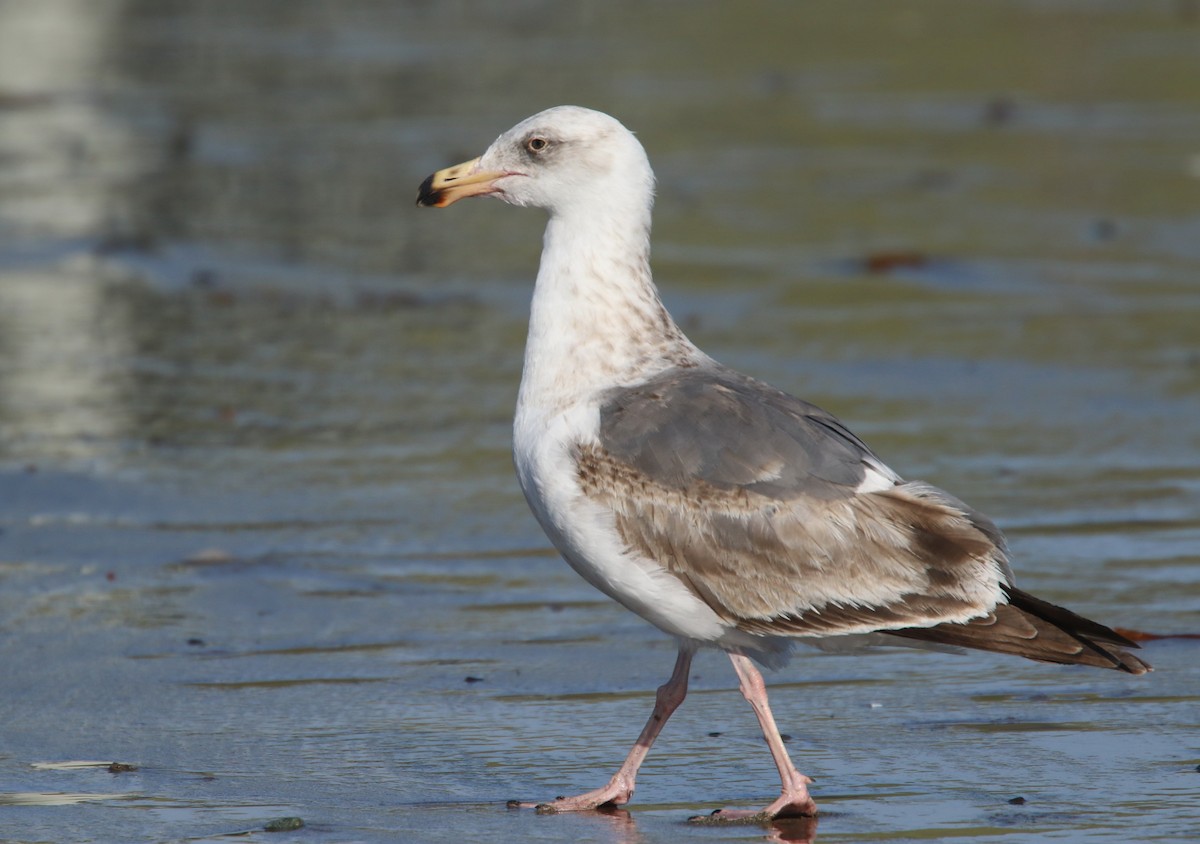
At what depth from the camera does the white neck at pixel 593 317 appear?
5252 millimetres

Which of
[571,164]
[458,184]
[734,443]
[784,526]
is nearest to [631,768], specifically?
[784,526]

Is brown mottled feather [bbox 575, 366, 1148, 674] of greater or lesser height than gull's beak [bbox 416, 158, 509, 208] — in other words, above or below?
below

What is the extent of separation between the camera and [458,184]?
577 cm

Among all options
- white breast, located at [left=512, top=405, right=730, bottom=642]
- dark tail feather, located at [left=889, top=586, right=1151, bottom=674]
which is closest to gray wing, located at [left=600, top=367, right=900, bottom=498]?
white breast, located at [left=512, top=405, right=730, bottom=642]

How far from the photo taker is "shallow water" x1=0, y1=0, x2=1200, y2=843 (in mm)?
4895

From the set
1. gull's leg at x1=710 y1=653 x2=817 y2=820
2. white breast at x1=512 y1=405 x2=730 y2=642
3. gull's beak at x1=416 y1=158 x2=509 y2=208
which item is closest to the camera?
gull's leg at x1=710 y1=653 x2=817 y2=820

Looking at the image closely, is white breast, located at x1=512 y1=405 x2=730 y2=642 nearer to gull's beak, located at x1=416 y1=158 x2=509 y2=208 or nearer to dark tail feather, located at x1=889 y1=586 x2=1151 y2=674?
dark tail feather, located at x1=889 y1=586 x2=1151 y2=674

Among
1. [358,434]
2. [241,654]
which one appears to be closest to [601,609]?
[241,654]

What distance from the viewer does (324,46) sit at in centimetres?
2095

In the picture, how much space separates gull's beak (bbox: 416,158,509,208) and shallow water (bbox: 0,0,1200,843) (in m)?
1.32

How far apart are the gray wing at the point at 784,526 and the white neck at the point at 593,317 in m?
0.33

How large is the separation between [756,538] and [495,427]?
3596 mm

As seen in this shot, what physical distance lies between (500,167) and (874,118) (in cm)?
1057

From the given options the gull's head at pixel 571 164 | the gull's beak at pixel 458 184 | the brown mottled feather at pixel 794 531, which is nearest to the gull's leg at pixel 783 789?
the brown mottled feather at pixel 794 531
